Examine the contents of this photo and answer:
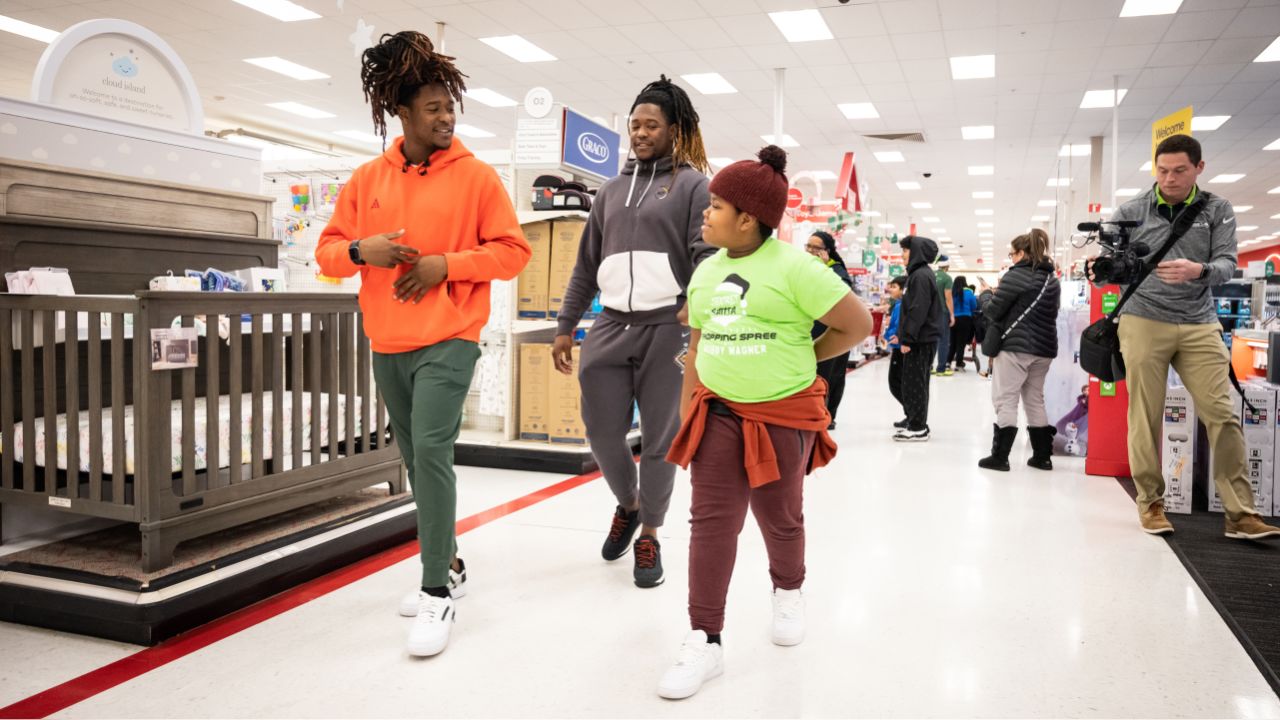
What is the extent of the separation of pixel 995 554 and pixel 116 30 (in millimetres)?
3771

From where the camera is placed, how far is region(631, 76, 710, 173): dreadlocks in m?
2.52

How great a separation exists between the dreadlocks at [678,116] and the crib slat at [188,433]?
59.8 inches

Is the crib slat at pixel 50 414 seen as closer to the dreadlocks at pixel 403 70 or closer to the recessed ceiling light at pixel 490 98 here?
the dreadlocks at pixel 403 70

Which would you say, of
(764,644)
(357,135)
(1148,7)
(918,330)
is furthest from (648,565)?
(357,135)

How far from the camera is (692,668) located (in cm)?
190

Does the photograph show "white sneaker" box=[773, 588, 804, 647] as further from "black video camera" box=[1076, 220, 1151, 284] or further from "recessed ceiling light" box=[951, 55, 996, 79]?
"recessed ceiling light" box=[951, 55, 996, 79]

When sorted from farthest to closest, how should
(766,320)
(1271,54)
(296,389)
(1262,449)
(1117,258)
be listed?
(1271,54)
(1262,449)
(1117,258)
(296,389)
(766,320)

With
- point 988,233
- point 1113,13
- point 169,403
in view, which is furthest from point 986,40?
point 988,233

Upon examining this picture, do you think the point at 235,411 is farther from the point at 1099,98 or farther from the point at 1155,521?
the point at 1099,98

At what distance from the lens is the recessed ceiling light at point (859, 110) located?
10914 mm

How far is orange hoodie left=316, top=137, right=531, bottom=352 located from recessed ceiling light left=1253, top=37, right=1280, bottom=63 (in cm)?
910

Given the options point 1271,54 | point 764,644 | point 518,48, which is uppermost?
point 518,48

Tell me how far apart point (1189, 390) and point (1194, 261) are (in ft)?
1.76

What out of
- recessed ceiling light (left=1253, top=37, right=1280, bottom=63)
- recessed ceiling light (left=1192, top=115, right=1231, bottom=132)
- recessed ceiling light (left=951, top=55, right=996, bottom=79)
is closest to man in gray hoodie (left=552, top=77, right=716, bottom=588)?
recessed ceiling light (left=951, top=55, right=996, bottom=79)
